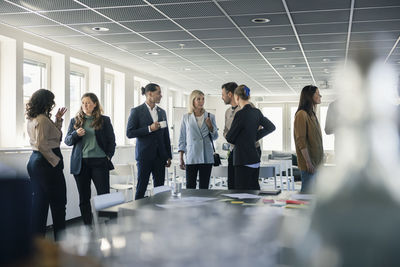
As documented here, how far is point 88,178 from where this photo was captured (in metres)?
4.45

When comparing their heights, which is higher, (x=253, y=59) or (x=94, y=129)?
(x=253, y=59)

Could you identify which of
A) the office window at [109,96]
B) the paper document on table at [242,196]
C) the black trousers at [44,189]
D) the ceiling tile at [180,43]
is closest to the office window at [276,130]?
the office window at [109,96]

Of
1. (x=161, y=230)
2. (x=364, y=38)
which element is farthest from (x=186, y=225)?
(x=364, y=38)

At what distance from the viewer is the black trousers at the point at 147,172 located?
466cm

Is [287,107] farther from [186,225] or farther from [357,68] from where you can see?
[357,68]

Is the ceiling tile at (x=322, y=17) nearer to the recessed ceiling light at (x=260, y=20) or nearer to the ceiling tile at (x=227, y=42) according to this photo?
the recessed ceiling light at (x=260, y=20)

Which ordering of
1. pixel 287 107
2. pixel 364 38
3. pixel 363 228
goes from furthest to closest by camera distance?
pixel 287 107
pixel 364 38
pixel 363 228

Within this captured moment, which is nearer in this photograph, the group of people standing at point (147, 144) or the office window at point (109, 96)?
the group of people standing at point (147, 144)

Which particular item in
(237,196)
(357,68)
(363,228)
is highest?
(357,68)

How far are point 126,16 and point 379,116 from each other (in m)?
5.30

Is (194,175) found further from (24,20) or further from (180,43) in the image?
(180,43)

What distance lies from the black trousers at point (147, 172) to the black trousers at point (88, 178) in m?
0.36

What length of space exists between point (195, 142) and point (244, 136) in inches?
31.3

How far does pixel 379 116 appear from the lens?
0.34 metres
